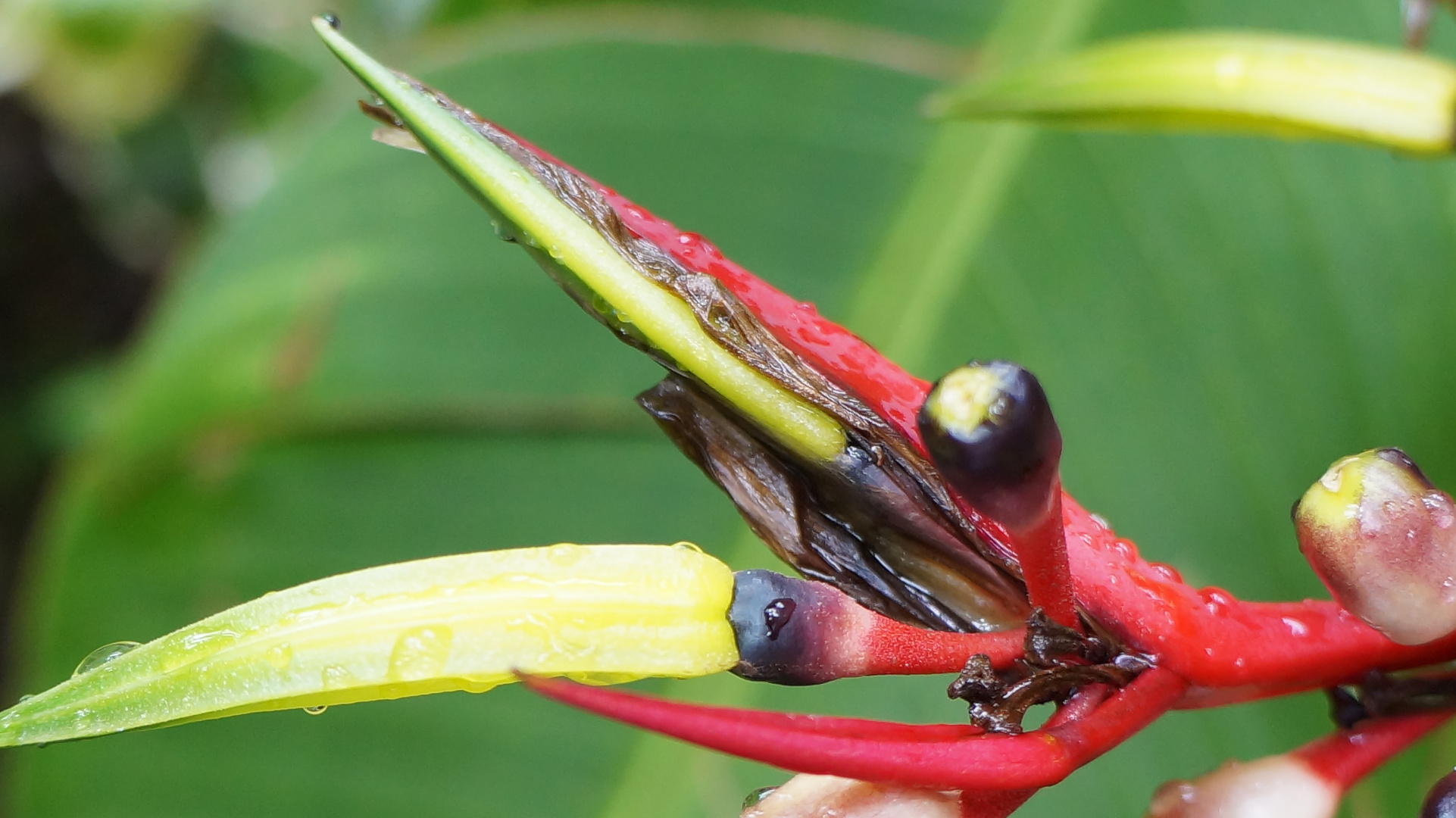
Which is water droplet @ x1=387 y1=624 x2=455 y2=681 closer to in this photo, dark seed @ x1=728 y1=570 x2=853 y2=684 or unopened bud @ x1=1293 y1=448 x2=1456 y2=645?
dark seed @ x1=728 y1=570 x2=853 y2=684

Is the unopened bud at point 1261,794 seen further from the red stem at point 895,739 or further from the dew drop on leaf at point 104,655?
the dew drop on leaf at point 104,655

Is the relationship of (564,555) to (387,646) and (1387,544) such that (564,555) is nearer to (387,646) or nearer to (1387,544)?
(387,646)

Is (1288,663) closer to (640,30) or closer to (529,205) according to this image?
(529,205)

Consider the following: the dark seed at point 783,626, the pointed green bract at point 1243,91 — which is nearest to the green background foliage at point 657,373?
the pointed green bract at point 1243,91

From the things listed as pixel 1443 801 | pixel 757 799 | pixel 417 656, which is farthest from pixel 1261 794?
pixel 417 656

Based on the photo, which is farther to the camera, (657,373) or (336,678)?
(657,373)

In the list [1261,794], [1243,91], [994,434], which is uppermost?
[1243,91]
